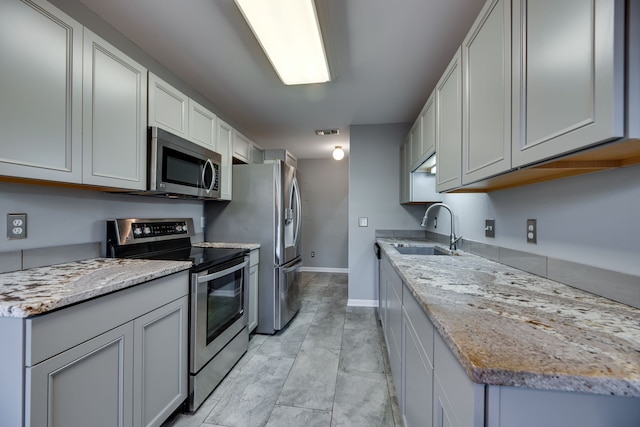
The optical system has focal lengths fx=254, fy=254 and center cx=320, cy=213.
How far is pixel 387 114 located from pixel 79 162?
2.84 m

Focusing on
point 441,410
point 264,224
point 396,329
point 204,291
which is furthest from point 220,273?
point 441,410

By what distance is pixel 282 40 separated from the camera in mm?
1556

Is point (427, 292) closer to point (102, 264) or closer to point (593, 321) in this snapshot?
point (593, 321)

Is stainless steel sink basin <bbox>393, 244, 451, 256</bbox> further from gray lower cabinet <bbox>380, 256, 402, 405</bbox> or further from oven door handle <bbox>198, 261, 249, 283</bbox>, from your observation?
oven door handle <bbox>198, 261, 249, 283</bbox>

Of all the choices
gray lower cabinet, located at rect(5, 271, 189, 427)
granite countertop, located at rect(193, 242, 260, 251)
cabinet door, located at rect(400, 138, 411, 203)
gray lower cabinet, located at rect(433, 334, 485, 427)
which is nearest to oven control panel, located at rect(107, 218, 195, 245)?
granite countertop, located at rect(193, 242, 260, 251)

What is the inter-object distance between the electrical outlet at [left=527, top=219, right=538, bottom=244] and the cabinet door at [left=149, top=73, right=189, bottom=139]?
2.27 m

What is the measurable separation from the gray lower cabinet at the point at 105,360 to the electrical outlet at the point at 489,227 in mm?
1903

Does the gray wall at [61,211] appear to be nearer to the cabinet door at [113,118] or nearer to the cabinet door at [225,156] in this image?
the cabinet door at [113,118]

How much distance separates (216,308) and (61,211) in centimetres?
104

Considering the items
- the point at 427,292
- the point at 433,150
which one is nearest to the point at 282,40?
the point at 433,150

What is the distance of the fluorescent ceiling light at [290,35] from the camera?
129 centimetres

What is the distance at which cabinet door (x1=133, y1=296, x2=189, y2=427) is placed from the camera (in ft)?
3.94

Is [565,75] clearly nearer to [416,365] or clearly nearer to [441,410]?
[441,410]

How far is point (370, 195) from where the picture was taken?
3336 mm
